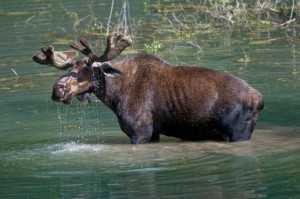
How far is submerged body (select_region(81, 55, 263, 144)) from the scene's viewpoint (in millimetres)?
12562

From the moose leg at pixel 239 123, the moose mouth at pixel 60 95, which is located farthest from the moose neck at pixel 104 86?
the moose leg at pixel 239 123

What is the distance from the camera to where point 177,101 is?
504 inches

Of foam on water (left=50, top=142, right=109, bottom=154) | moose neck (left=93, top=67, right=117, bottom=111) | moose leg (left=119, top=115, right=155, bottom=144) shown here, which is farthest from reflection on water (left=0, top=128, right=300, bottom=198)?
moose neck (left=93, top=67, right=117, bottom=111)

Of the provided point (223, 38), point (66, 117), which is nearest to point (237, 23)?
point (223, 38)

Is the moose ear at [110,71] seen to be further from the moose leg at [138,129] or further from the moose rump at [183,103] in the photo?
the moose leg at [138,129]

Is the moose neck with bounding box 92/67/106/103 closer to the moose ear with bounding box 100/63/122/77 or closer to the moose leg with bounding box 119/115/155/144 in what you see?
the moose ear with bounding box 100/63/122/77

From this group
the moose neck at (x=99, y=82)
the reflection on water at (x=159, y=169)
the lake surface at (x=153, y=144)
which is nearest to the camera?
the reflection on water at (x=159, y=169)

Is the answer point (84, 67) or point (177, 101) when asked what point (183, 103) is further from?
point (84, 67)

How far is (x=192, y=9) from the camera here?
2670 cm

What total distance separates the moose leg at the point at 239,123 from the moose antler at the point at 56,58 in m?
2.13

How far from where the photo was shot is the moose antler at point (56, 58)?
511 inches

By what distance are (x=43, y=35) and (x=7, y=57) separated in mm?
2818

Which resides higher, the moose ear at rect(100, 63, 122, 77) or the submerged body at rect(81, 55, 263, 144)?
the moose ear at rect(100, 63, 122, 77)

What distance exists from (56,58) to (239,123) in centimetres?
250
